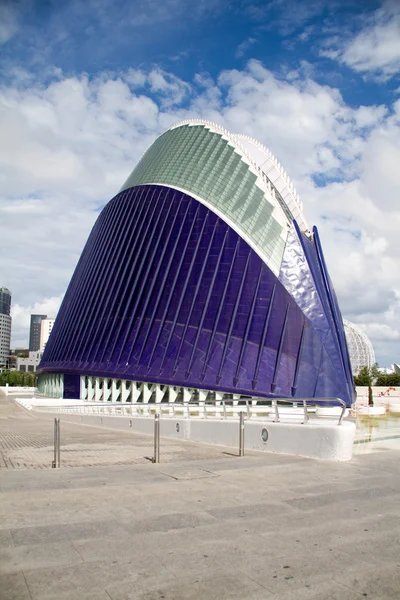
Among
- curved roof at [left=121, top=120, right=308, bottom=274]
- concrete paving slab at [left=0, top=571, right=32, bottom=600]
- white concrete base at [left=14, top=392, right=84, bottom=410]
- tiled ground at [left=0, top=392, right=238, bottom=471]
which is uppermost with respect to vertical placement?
curved roof at [left=121, top=120, right=308, bottom=274]

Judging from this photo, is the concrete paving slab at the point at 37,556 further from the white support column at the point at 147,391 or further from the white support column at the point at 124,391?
the white support column at the point at 124,391

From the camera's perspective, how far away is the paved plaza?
202 inches

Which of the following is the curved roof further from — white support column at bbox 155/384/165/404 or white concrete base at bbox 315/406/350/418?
white concrete base at bbox 315/406/350/418

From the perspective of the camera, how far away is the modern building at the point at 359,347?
137837mm

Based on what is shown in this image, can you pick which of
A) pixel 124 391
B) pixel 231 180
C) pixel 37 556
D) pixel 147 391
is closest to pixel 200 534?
pixel 37 556

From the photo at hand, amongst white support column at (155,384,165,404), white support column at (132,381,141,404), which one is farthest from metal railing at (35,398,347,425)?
white support column at (155,384,165,404)

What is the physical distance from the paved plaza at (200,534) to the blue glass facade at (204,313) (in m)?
20.4

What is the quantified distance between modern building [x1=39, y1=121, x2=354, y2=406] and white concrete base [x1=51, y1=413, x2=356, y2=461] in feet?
37.3

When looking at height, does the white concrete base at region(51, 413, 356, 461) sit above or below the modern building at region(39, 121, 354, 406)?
below

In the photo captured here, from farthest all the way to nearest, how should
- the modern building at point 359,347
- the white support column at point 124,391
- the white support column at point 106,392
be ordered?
1. the modern building at point 359,347
2. the white support column at point 106,392
3. the white support column at point 124,391

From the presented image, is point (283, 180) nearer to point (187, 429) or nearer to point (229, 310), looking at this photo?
point (229, 310)

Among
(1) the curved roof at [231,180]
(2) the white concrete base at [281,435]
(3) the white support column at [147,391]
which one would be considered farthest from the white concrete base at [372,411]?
(2) the white concrete base at [281,435]

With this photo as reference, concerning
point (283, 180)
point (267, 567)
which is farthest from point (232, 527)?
point (283, 180)

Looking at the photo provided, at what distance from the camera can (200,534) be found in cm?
671
